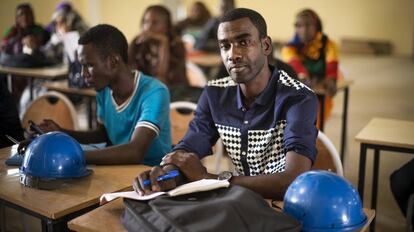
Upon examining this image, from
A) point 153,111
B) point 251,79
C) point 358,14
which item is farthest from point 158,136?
point 358,14

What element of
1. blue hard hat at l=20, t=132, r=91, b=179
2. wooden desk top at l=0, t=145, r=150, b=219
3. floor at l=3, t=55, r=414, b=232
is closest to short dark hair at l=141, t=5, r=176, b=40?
floor at l=3, t=55, r=414, b=232

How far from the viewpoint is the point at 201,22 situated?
8.55 m

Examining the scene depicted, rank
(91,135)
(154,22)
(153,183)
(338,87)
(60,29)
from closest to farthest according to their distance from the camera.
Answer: (153,183) → (91,135) → (338,87) → (154,22) → (60,29)

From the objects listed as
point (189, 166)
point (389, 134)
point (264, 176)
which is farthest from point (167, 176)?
point (389, 134)

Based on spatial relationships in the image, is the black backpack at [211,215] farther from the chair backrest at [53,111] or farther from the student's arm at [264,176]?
the chair backrest at [53,111]

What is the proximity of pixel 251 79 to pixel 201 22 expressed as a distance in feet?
21.8

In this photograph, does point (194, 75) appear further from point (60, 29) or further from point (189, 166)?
point (189, 166)

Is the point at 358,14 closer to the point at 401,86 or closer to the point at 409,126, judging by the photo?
the point at 401,86

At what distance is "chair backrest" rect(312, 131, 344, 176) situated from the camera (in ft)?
7.87

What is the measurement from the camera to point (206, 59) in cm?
616

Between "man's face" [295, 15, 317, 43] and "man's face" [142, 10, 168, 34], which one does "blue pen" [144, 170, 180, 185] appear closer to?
"man's face" [295, 15, 317, 43]

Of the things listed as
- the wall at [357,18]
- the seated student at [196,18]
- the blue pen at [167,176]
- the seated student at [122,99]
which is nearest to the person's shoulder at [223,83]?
the seated student at [122,99]

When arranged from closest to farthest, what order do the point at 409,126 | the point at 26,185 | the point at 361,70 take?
the point at 26,185 < the point at 409,126 < the point at 361,70

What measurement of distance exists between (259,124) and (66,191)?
29.0 inches
